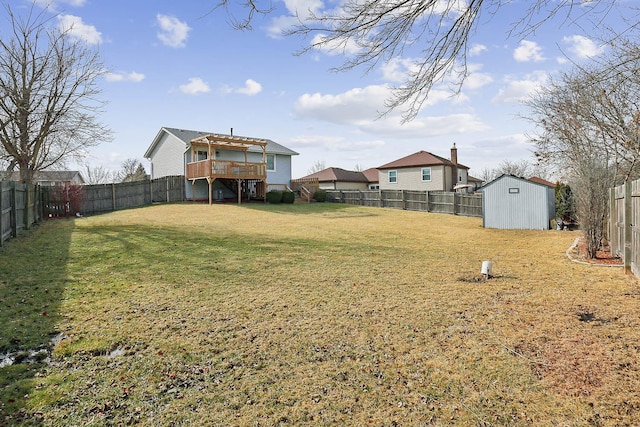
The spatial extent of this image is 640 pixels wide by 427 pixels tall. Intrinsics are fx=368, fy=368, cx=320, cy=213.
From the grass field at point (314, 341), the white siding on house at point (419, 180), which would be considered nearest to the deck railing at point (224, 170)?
the white siding on house at point (419, 180)

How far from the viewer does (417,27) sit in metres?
3.99

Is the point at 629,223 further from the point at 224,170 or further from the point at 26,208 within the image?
the point at 224,170

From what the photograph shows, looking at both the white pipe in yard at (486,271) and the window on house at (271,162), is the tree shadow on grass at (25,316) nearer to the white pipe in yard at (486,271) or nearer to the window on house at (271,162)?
the white pipe in yard at (486,271)

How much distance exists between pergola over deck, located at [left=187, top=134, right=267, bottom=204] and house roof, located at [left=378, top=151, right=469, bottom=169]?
1280 centimetres

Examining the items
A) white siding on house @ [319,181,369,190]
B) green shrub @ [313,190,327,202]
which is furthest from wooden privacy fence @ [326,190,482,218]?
white siding on house @ [319,181,369,190]

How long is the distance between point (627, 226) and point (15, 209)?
14.4 m

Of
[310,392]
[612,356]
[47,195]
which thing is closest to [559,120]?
[612,356]

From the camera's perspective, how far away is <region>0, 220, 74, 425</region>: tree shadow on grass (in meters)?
2.87

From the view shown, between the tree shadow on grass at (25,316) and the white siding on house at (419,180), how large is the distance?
2590 cm

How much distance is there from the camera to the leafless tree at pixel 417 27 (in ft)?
12.1

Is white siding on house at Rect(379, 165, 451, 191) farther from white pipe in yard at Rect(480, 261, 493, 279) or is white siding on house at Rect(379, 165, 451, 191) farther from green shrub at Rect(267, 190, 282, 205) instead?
white pipe in yard at Rect(480, 261, 493, 279)

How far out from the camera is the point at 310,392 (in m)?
2.91

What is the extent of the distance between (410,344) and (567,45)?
5235 mm

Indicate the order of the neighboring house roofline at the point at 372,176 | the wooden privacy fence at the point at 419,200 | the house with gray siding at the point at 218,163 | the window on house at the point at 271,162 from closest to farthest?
the wooden privacy fence at the point at 419,200 → the house with gray siding at the point at 218,163 → the window on house at the point at 271,162 → the neighboring house roofline at the point at 372,176
